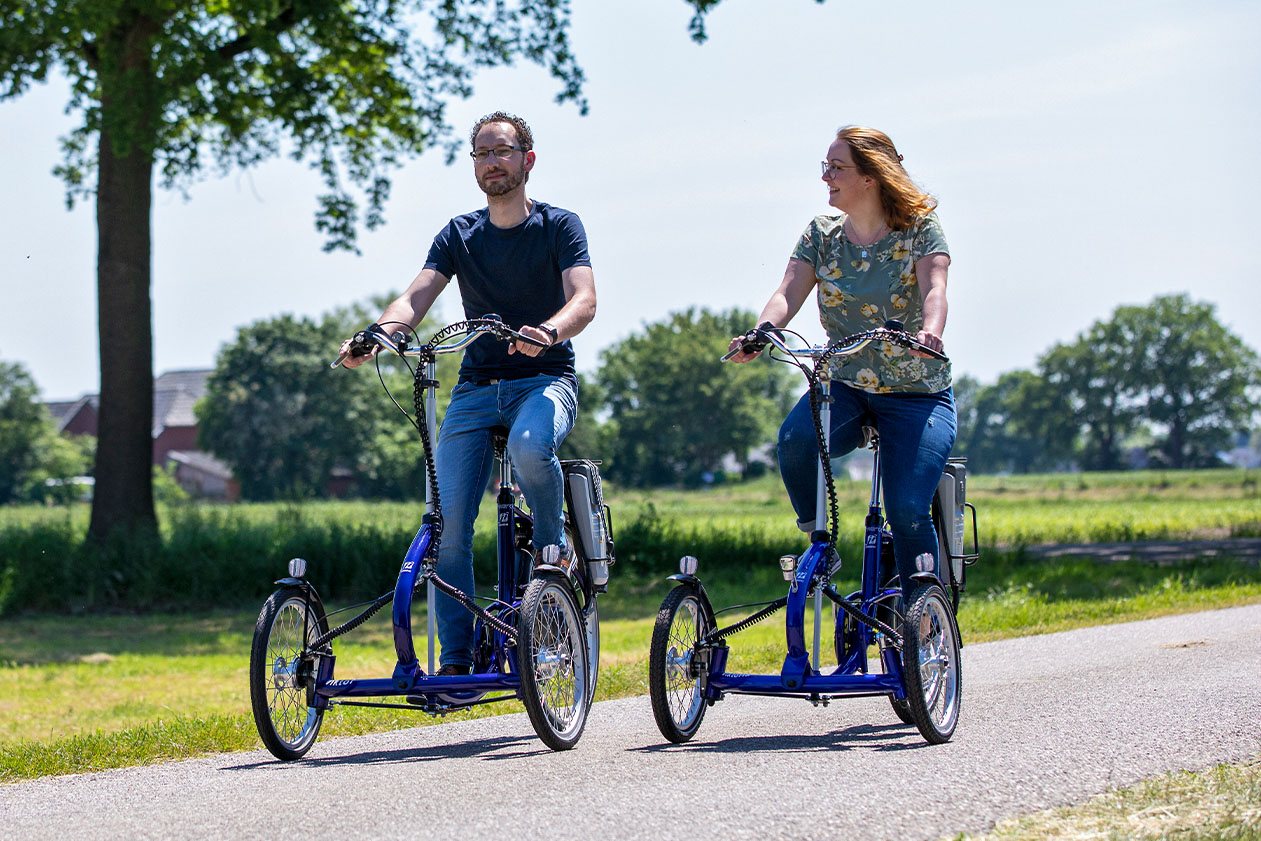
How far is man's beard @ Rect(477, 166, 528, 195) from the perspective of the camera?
20.2ft

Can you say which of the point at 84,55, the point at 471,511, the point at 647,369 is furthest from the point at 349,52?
the point at 647,369

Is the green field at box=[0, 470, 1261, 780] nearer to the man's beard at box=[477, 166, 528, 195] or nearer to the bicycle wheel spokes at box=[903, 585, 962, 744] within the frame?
the man's beard at box=[477, 166, 528, 195]

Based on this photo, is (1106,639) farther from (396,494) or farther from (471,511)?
(396,494)

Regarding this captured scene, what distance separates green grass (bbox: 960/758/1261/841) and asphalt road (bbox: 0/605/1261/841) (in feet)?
0.33

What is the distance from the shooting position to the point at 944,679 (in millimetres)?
5773

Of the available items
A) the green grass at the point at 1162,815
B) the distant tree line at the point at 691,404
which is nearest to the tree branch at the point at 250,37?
the green grass at the point at 1162,815

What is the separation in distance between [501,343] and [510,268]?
11.4 inches

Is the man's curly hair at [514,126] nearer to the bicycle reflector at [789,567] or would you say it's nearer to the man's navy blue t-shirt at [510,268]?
the man's navy blue t-shirt at [510,268]

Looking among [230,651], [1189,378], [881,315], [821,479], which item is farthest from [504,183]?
[1189,378]

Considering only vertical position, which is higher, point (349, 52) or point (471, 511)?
point (349, 52)

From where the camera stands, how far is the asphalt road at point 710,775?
4250mm

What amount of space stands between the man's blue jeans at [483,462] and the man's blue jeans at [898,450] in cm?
86

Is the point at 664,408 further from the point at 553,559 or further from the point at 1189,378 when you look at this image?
the point at 553,559

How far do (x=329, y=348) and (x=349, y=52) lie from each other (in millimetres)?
72132
